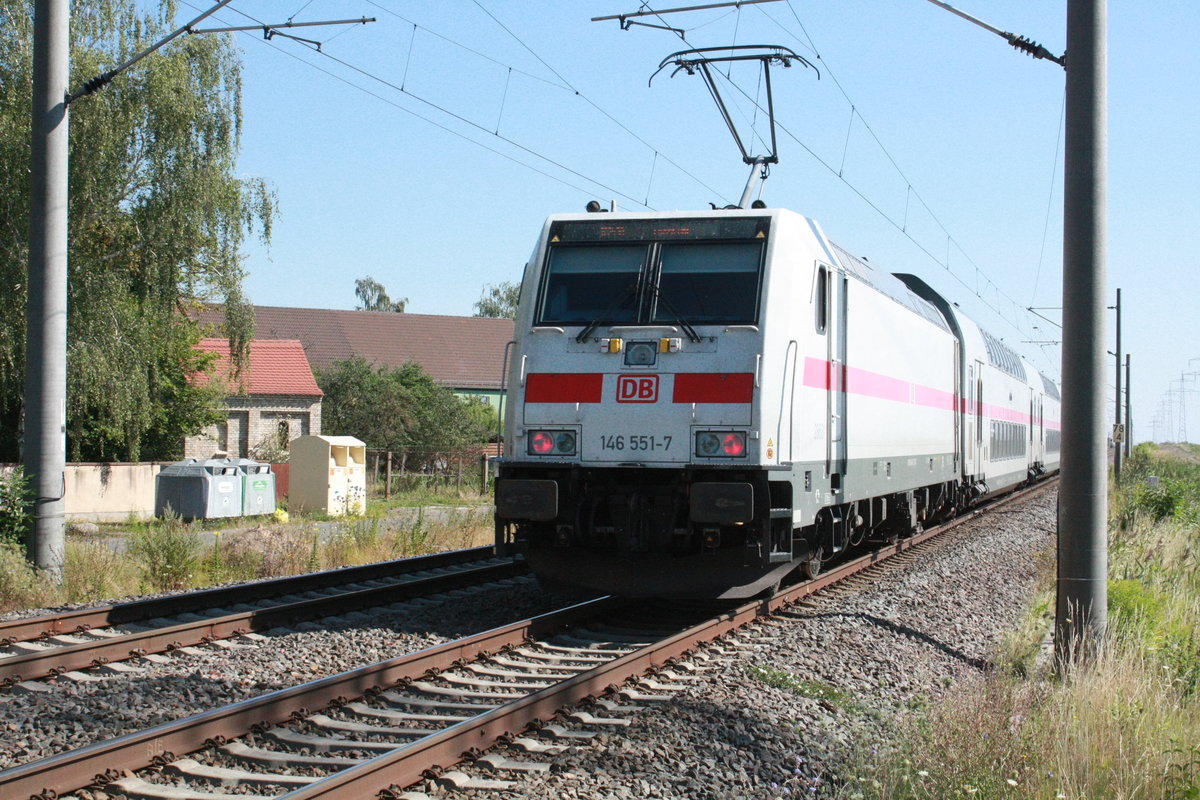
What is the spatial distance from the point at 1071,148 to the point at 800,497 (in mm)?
3415

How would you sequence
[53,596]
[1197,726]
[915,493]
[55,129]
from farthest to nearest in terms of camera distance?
[915,493] < [55,129] < [53,596] < [1197,726]

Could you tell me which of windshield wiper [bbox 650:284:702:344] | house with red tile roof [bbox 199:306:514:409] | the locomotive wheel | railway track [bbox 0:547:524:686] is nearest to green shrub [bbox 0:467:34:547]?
railway track [bbox 0:547:524:686]

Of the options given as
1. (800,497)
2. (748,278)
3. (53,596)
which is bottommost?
(53,596)

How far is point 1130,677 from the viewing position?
6633 mm

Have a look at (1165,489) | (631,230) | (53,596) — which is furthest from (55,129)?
(1165,489)

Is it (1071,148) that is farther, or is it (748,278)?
(748,278)

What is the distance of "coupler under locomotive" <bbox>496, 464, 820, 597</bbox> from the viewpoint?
30.0 ft

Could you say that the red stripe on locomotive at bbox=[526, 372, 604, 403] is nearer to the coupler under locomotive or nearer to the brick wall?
the coupler under locomotive

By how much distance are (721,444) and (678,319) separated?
1.12m

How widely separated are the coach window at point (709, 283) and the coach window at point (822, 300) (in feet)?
3.23

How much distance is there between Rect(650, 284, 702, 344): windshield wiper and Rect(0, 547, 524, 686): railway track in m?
3.50

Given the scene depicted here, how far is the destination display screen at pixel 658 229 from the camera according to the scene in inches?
380

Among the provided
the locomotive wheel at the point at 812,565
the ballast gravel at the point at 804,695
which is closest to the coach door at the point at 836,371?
the locomotive wheel at the point at 812,565

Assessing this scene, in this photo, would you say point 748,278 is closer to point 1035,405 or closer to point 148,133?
point 148,133
